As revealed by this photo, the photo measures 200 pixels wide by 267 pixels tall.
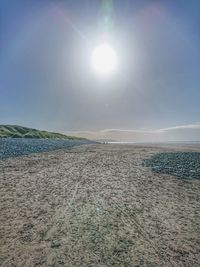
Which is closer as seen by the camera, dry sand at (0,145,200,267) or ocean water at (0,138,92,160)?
dry sand at (0,145,200,267)

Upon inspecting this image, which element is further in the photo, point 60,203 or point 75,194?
point 75,194

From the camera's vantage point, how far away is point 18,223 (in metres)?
9.57

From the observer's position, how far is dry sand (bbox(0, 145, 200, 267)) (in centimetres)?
729

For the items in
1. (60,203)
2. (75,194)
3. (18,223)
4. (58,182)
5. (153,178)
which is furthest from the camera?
(153,178)

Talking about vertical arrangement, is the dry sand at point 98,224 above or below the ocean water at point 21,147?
below

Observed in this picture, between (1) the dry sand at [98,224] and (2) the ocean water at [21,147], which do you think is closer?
(1) the dry sand at [98,224]

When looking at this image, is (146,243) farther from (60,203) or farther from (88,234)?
(60,203)

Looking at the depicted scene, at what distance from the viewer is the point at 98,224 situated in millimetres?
9758

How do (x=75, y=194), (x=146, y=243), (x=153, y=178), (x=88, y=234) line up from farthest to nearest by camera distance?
(x=153, y=178)
(x=75, y=194)
(x=88, y=234)
(x=146, y=243)

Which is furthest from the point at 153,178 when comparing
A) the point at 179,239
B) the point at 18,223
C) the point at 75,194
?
the point at 18,223

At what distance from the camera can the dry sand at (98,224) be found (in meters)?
7.29

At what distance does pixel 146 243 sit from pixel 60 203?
5450 mm

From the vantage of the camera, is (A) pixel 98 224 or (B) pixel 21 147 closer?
(A) pixel 98 224

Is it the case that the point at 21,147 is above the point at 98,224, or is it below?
above
